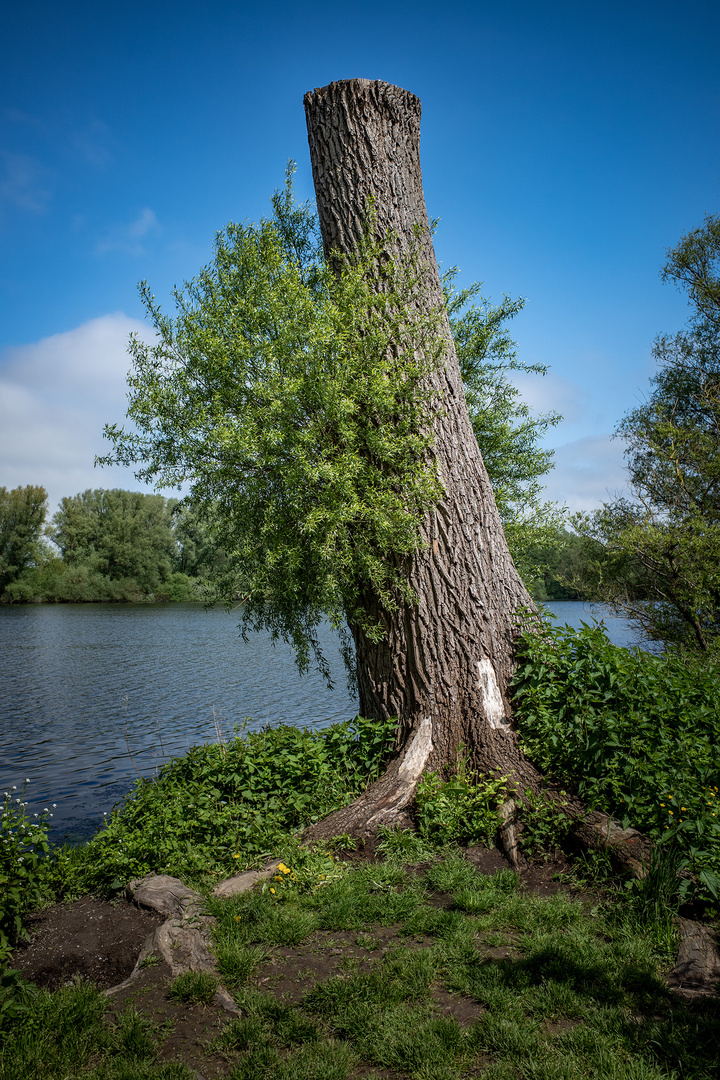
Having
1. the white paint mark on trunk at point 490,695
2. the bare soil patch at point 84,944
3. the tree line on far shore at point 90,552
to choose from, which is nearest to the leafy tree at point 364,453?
the white paint mark on trunk at point 490,695

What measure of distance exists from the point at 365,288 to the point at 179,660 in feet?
58.9

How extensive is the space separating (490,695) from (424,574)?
1126 mm

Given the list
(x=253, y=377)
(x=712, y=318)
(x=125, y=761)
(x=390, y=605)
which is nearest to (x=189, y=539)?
(x=253, y=377)

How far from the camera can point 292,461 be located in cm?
495

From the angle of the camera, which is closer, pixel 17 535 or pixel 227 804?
pixel 227 804

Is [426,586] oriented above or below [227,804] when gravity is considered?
above

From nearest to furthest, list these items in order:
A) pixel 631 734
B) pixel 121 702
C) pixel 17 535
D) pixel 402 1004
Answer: pixel 402 1004, pixel 631 734, pixel 121 702, pixel 17 535

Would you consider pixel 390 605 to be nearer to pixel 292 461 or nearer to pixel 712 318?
pixel 292 461

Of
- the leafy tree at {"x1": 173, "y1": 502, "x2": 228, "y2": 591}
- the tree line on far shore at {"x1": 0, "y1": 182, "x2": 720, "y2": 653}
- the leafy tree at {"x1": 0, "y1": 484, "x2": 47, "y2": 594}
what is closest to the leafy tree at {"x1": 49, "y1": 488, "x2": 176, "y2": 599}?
the leafy tree at {"x1": 0, "y1": 484, "x2": 47, "y2": 594}

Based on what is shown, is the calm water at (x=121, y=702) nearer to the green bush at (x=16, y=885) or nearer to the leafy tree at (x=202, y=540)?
the leafy tree at (x=202, y=540)

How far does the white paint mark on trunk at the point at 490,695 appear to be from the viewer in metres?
4.93

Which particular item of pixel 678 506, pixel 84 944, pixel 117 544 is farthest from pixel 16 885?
pixel 117 544

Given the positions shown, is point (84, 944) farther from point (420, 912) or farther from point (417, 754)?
point (417, 754)

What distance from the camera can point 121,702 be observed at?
1452 cm
